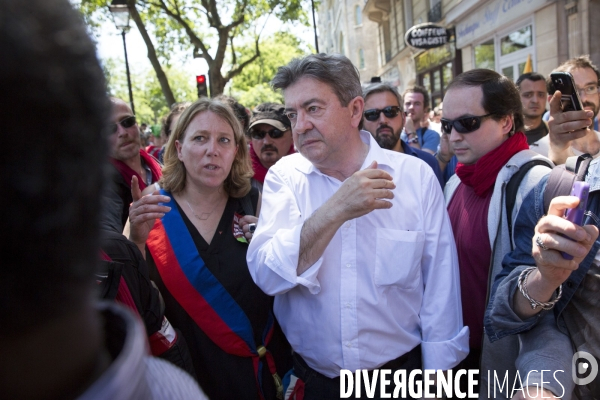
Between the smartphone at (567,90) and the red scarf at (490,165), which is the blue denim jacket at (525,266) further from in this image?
the smartphone at (567,90)

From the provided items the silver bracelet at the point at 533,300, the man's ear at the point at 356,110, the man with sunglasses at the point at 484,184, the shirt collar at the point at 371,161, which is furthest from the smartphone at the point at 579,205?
the man's ear at the point at 356,110

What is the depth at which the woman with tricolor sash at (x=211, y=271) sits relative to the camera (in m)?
2.32

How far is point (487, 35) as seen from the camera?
1184 cm

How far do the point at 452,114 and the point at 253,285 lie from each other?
59.9 inches

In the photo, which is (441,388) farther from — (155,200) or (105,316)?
(105,316)

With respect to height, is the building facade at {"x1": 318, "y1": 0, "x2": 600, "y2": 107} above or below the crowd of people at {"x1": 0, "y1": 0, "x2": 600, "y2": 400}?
above

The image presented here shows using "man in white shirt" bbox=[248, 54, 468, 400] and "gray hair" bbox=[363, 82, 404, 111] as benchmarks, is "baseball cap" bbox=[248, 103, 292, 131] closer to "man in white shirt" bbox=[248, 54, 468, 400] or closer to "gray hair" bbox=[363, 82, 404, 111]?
"gray hair" bbox=[363, 82, 404, 111]

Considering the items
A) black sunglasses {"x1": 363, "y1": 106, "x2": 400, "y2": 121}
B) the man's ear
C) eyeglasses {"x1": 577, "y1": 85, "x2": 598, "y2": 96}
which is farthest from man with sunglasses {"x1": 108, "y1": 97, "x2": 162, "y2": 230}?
eyeglasses {"x1": 577, "y1": 85, "x2": 598, "y2": 96}

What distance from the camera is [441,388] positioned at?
1978mm

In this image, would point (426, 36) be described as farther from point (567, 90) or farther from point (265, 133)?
point (567, 90)

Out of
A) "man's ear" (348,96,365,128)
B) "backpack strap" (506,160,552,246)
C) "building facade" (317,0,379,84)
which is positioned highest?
"building facade" (317,0,379,84)

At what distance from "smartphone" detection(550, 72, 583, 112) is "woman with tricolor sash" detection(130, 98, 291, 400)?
1777 millimetres

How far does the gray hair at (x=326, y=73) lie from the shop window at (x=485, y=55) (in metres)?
11.1

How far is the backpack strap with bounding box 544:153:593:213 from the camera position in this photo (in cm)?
166
